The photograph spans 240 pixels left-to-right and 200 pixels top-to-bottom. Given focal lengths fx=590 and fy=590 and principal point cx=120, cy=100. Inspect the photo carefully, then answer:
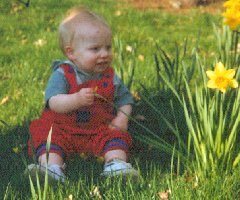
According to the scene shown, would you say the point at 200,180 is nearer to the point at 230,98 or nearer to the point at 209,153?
the point at 209,153

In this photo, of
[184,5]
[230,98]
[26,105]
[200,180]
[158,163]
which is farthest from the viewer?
[184,5]

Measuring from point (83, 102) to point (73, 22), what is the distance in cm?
51

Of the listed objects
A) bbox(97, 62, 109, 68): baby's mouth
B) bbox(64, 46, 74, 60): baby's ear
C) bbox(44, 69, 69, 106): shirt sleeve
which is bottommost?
bbox(44, 69, 69, 106): shirt sleeve

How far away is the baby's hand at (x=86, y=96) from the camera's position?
3.12m

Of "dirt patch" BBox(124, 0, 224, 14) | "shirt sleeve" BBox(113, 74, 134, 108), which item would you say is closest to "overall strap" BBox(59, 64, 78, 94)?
"shirt sleeve" BBox(113, 74, 134, 108)

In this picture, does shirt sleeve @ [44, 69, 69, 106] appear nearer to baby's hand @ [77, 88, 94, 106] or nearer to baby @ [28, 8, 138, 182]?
baby @ [28, 8, 138, 182]

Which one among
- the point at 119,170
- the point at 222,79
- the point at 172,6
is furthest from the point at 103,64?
the point at 172,6

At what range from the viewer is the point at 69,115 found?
3355 mm

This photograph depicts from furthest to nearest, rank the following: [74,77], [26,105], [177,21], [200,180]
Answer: [177,21] < [26,105] < [74,77] < [200,180]

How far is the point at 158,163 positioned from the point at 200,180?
1.46ft

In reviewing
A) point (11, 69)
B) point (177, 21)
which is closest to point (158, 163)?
point (11, 69)

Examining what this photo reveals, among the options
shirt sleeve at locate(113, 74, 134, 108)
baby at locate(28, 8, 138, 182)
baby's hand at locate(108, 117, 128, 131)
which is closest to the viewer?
baby at locate(28, 8, 138, 182)

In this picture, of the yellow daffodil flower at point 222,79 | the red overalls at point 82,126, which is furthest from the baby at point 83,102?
the yellow daffodil flower at point 222,79

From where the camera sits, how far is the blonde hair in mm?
3363
